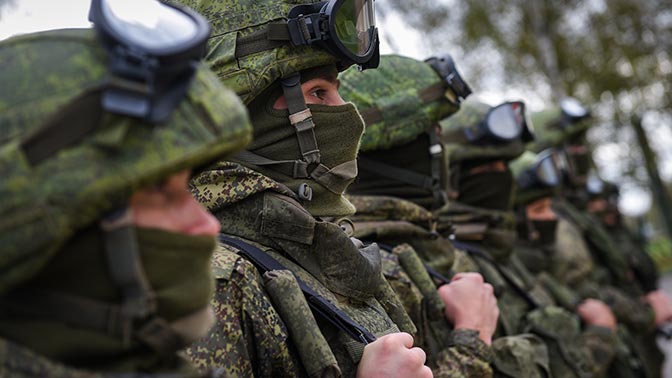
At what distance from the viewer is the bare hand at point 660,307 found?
9042mm

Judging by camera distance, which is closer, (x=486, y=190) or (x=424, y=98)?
(x=424, y=98)

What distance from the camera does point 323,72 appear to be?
11.1ft

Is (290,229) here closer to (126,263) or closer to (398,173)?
(126,263)

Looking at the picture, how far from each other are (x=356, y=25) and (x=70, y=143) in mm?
2073

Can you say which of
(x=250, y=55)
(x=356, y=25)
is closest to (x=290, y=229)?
(x=250, y=55)

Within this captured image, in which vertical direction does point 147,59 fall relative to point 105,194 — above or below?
above

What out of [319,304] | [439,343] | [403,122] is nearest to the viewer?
[319,304]

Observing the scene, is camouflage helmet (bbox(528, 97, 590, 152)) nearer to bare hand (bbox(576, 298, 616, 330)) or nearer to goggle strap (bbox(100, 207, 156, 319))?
bare hand (bbox(576, 298, 616, 330))

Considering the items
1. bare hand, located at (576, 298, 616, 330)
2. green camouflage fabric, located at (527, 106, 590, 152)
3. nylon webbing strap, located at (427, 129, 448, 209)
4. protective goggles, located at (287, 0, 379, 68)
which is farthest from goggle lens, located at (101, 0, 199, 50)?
green camouflage fabric, located at (527, 106, 590, 152)

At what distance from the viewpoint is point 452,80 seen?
492 centimetres

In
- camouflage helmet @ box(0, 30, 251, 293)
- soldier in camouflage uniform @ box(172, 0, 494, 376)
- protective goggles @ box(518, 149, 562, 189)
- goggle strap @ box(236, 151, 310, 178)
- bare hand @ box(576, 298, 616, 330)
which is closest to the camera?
camouflage helmet @ box(0, 30, 251, 293)

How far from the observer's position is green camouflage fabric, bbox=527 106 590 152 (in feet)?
31.6

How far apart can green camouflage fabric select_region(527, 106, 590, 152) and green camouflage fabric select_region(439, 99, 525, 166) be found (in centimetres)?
347

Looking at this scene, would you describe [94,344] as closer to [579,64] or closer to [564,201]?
[564,201]
